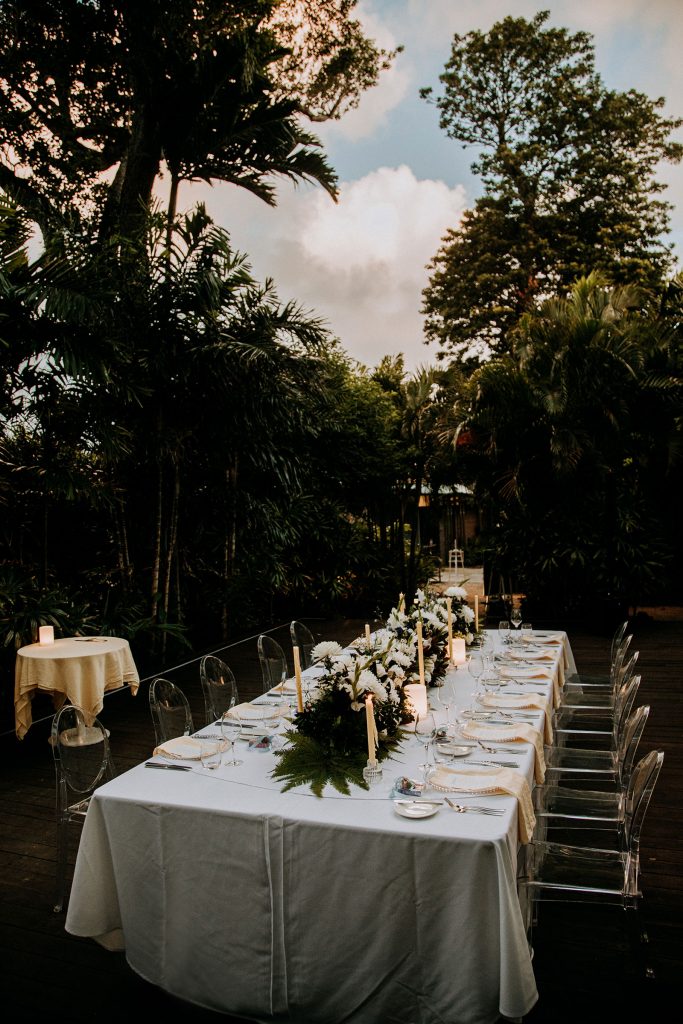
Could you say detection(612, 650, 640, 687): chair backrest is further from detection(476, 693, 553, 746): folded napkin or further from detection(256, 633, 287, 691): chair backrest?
detection(256, 633, 287, 691): chair backrest

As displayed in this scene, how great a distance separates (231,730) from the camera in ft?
9.90

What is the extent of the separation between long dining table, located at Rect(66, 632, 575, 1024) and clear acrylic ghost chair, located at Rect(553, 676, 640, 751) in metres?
1.50

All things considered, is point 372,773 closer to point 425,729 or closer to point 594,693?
point 425,729

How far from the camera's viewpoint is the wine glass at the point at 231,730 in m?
2.74

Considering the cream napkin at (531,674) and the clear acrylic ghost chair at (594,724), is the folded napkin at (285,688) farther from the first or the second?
the clear acrylic ghost chair at (594,724)

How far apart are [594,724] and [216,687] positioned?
2.20 m

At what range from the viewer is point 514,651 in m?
4.64

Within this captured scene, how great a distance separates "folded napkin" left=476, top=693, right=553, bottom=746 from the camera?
11.2 feet

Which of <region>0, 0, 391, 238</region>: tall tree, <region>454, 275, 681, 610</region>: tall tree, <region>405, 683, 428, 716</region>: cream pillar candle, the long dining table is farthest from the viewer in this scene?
<region>454, 275, 681, 610</region>: tall tree

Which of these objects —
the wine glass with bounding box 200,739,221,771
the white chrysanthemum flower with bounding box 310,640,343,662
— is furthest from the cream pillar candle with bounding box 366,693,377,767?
the wine glass with bounding box 200,739,221,771

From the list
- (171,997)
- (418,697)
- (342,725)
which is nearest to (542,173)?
(418,697)

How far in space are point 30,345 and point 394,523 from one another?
644 cm

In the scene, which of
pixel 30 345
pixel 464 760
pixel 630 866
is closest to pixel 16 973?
pixel 464 760

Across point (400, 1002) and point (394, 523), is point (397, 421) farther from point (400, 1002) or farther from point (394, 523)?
point (400, 1002)
